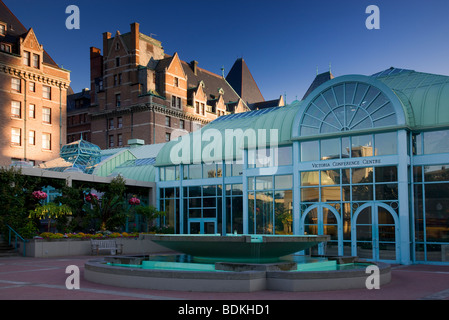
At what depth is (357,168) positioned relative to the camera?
25.5m

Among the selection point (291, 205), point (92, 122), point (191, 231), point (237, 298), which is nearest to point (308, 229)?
point (291, 205)

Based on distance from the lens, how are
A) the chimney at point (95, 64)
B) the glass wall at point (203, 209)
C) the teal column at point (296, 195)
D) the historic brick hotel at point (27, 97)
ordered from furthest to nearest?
the chimney at point (95, 64)
the historic brick hotel at point (27, 97)
the glass wall at point (203, 209)
the teal column at point (296, 195)

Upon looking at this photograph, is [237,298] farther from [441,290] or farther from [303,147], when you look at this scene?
[303,147]

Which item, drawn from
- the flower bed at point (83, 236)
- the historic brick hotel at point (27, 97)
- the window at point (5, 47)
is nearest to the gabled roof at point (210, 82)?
the historic brick hotel at point (27, 97)

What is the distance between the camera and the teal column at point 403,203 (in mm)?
23562

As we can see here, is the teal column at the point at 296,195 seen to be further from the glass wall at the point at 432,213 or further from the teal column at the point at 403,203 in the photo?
the glass wall at the point at 432,213

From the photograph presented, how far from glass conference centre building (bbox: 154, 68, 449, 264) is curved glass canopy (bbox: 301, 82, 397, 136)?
0.17ft

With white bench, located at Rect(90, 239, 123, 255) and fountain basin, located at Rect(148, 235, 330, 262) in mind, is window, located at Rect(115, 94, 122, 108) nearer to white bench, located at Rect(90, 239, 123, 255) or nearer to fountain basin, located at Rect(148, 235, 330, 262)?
white bench, located at Rect(90, 239, 123, 255)

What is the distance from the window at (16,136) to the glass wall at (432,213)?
4482cm

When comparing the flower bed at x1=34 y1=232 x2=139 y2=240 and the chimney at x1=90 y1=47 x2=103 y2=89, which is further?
the chimney at x1=90 y1=47 x2=103 y2=89

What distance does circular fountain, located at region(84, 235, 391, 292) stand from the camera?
13.6 meters

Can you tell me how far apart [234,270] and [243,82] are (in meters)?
82.2

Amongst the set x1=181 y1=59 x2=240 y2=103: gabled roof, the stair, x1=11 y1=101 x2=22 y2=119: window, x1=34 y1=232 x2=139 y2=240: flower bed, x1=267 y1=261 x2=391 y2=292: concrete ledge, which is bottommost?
the stair

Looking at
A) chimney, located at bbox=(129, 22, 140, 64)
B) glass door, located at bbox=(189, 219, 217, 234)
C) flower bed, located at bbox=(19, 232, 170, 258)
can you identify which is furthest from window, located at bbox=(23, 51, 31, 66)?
flower bed, located at bbox=(19, 232, 170, 258)
